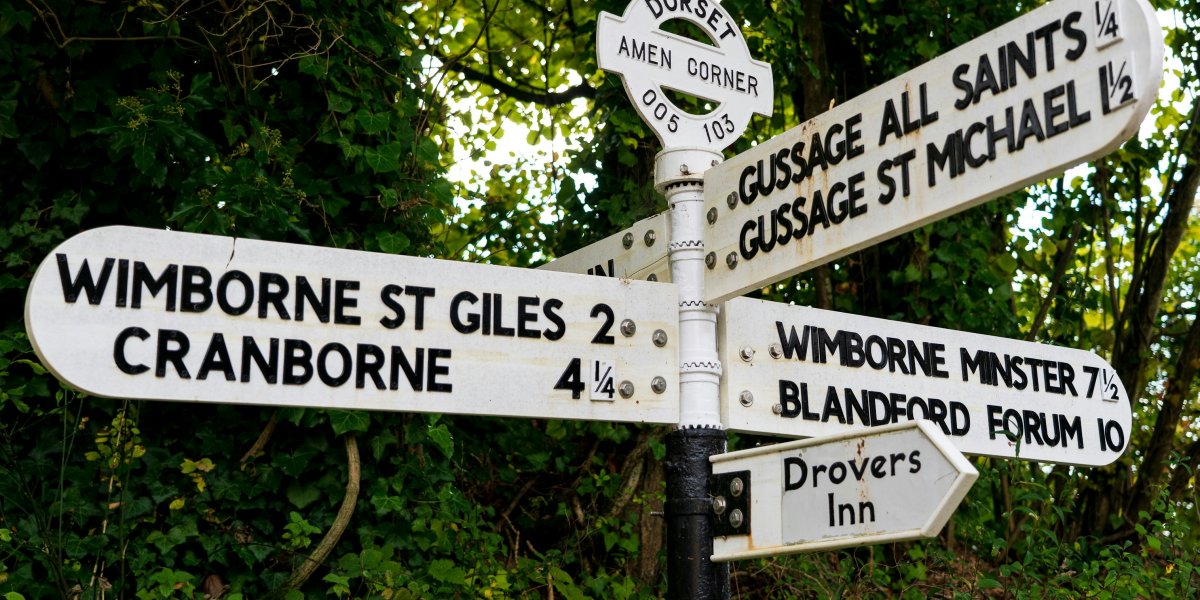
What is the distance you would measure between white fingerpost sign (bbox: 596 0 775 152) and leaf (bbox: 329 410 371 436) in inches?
77.4

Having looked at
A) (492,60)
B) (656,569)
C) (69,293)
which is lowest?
(656,569)

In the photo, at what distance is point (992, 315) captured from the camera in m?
6.17

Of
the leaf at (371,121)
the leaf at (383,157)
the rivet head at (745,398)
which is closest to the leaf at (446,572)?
the leaf at (383,157)

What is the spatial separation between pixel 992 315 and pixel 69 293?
16.8ft

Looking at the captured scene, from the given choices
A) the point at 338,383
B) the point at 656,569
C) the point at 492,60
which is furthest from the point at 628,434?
the point at 338,383

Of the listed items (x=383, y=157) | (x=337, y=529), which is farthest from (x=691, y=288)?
(x=383, y=157)

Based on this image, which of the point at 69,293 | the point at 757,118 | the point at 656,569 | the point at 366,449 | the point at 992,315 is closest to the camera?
the point at 69,293

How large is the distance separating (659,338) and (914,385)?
611 mm

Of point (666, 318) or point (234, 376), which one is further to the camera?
point (666, 318)

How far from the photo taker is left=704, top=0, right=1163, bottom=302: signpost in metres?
1.80

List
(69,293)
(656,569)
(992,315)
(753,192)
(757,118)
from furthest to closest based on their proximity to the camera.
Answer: (757,118) < (992,315) < (656,569) < (753,192) < (69,293)

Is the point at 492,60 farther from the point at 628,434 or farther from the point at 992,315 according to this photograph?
the point at 992,315

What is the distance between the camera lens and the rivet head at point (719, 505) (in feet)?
7.51

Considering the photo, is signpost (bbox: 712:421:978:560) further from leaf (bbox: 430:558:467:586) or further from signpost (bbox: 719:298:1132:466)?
leaf (bbox: 430:558:467:586)
